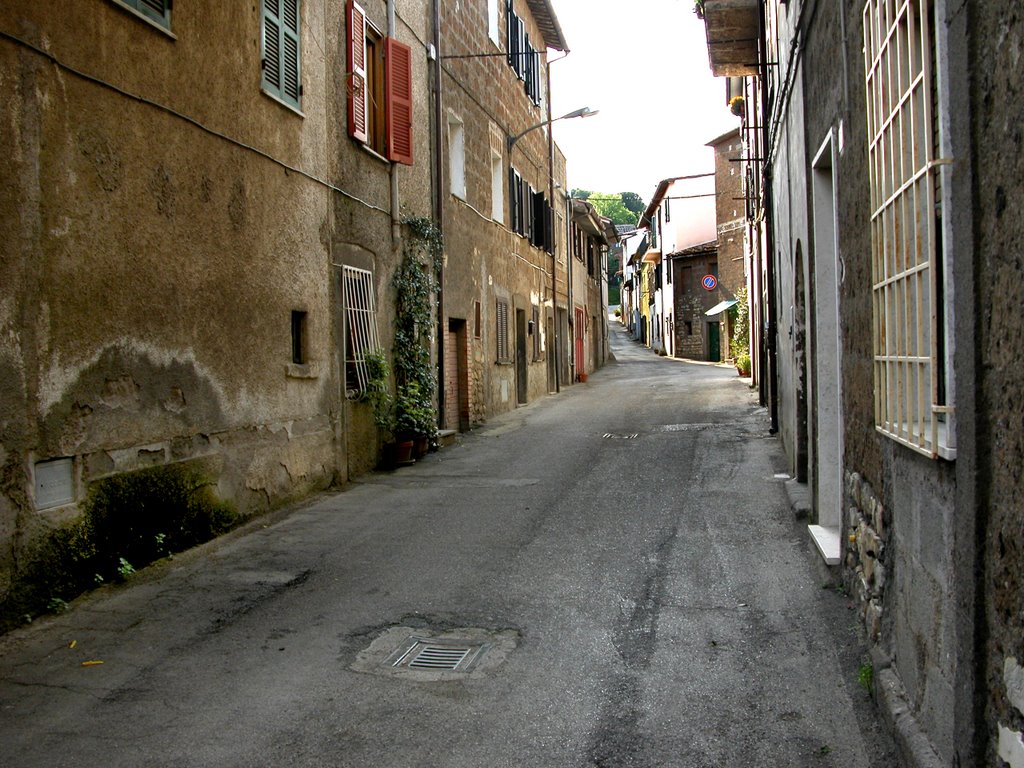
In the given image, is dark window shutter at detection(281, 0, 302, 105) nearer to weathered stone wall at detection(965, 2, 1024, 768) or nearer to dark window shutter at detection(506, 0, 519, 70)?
weathered stone wall at detection(965, 2, 1024, 768)

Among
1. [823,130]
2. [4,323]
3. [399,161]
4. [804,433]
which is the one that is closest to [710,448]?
[804,433]

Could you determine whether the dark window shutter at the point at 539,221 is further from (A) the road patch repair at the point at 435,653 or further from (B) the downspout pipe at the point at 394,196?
(A) the road patch repair at the point at 435,653

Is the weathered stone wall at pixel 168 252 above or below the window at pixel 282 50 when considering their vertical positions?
below

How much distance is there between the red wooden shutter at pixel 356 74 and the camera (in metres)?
10.0

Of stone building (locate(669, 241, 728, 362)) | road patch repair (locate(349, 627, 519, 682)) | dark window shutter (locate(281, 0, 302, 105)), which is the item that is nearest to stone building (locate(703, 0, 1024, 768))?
road patch repair (locate(349, 627, 519, 682))

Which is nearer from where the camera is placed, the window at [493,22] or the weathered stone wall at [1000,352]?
the weathered stone wall at [1000,352]

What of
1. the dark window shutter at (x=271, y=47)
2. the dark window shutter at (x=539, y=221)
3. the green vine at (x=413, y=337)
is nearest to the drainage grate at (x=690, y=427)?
the green vine at (x=413, y=337)

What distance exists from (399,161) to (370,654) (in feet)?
25.8

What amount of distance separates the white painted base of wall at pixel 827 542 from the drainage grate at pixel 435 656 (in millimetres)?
2204

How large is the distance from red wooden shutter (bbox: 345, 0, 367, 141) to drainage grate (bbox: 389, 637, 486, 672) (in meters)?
6.87

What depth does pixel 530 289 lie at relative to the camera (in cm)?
2067

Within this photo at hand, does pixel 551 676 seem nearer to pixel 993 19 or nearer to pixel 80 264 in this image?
pixel 993 19

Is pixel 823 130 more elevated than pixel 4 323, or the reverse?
pixel 823 130

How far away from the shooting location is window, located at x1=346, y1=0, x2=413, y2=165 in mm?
10180
